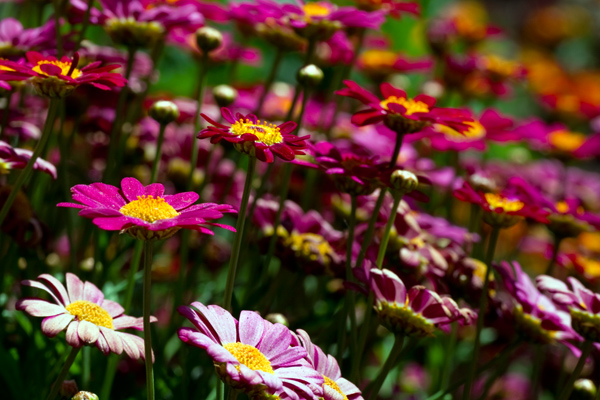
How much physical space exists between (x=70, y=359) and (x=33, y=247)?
0.22 m

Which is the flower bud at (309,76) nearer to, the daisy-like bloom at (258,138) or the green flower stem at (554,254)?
the daisy-like bloom at (258,138)

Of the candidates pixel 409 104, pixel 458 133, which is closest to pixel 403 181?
pixel 409 104

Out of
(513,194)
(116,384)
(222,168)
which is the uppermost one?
(513,194)

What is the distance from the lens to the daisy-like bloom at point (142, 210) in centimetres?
47

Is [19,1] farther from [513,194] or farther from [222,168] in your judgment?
[513,194]

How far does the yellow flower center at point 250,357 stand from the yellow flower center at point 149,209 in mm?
103

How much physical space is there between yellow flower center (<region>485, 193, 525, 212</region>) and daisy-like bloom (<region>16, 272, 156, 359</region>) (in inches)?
14.8

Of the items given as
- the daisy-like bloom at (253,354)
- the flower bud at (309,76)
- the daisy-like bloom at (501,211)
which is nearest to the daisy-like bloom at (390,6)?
the flower bud at (309,76)

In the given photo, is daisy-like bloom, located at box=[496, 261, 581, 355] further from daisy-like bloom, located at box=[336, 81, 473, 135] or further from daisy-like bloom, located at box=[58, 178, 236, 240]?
daisy-like bloom, located at box=[58, 178, 236, 240]

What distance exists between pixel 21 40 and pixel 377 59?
71 cm

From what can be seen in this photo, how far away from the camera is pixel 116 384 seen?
784mm

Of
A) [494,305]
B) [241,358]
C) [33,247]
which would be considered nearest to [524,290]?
[494,305]

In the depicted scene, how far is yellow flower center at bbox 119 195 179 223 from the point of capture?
1.65 feet

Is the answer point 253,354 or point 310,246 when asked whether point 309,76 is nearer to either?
point 310,246
